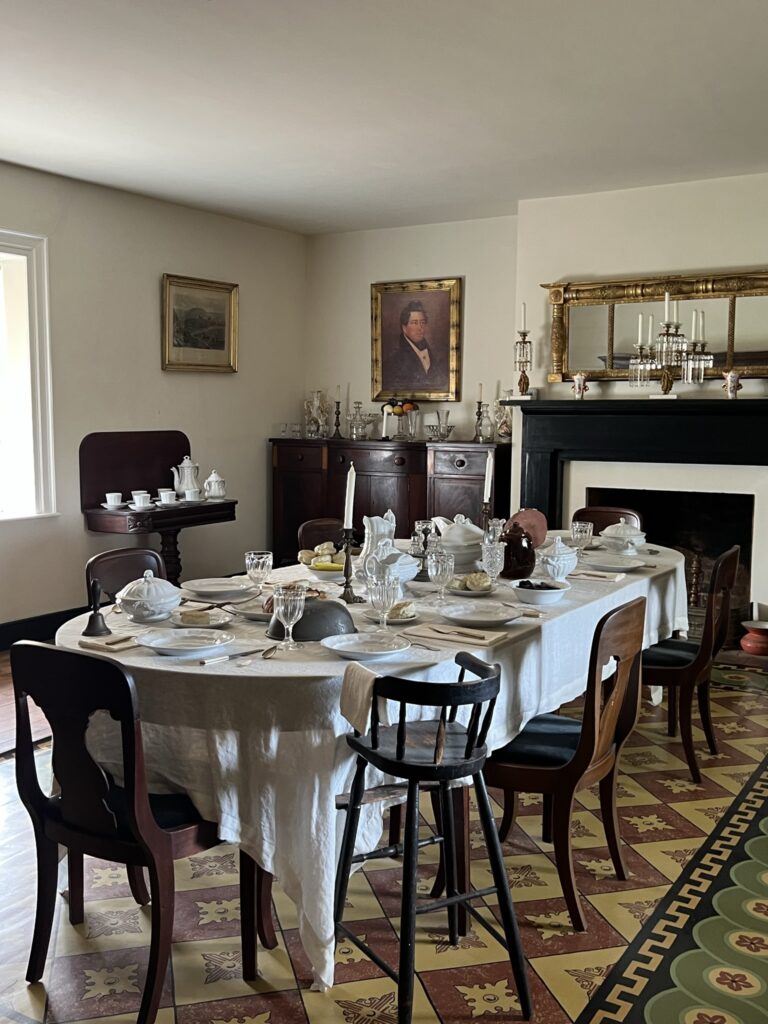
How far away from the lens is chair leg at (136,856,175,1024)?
6.92 ft

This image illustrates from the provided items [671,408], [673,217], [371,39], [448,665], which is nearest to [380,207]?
[673,217]

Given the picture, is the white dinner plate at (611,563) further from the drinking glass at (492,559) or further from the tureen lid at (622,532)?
the drinking glass at (492,559)

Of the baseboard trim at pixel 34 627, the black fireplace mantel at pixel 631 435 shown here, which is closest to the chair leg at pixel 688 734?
the black fireplace mantel at pixel 631 435

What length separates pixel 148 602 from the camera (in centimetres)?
272

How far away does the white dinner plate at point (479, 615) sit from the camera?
9.19ft

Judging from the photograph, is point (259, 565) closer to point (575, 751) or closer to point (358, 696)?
point (358, 696)

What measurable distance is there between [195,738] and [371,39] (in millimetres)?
2630

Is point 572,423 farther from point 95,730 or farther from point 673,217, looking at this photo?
point 95,730

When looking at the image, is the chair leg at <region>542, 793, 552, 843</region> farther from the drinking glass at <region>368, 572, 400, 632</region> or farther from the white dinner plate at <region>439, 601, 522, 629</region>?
the drinking glass at <region>368, 572, 400, 632</region>

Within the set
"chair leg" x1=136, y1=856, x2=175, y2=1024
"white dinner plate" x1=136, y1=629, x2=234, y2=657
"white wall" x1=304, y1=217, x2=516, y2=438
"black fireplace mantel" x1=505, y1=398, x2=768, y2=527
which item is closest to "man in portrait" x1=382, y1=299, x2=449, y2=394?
"white wall" x1=304, y1=217, x2=516, y2=438

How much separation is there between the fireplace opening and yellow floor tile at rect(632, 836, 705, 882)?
294cm

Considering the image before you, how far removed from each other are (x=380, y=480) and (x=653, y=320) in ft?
7.21

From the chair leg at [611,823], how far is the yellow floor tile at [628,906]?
0.08m

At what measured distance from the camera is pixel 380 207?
261 inches
